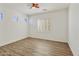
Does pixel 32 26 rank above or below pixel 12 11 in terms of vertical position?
below

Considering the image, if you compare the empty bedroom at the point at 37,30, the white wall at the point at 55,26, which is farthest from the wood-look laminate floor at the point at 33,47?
the white wall at the point at 55,26

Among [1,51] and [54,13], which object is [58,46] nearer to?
[54,13]

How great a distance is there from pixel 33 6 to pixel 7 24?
2.82 ft

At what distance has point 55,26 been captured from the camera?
279 cm

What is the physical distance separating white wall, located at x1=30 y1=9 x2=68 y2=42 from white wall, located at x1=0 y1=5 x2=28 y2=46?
23 cm

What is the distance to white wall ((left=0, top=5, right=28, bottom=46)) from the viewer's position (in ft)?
9.11

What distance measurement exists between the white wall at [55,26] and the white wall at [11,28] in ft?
0.76

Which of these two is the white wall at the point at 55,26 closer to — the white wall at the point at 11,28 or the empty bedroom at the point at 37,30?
the empty bedroom at the point at 37,30

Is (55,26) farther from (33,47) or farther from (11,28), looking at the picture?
(11,28)

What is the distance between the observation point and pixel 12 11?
2.77 m

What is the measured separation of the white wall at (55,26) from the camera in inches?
109

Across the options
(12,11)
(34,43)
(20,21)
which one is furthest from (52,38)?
(12,11)

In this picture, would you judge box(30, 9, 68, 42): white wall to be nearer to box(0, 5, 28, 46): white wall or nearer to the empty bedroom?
the empty bedroom

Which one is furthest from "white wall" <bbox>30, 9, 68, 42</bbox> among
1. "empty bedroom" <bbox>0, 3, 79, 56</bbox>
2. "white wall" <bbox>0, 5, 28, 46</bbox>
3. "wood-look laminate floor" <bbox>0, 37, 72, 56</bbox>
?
"white wall" <bbox>0, 5, 28, 46</bbox>
